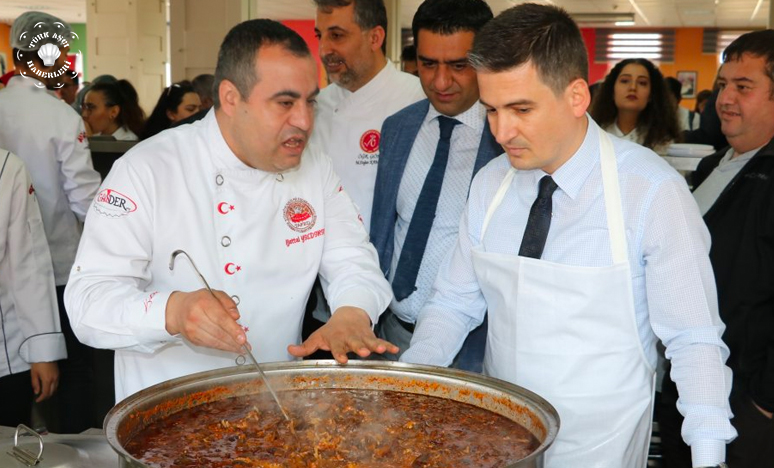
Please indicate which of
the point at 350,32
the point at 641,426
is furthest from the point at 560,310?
the point at 350,32

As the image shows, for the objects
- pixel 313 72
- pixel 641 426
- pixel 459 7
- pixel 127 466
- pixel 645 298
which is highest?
pixel 459 7

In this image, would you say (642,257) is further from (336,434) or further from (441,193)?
(441,193)

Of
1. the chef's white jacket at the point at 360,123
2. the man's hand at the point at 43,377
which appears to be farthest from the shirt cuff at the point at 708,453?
the man's hand at the point at 43,377

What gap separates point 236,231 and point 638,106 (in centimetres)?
317

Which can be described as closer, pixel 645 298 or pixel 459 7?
pixel 645 298

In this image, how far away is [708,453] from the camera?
1399 mm

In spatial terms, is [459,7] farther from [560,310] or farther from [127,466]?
[127,466]

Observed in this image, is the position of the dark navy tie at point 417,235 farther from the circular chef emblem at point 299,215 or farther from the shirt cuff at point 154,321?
the shirt cuff at point 154,321

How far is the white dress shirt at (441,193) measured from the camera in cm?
231

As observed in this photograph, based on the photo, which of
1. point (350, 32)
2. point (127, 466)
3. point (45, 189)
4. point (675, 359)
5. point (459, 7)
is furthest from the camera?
point (45, 189)

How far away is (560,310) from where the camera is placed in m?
1.64

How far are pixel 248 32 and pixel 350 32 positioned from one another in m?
1.11

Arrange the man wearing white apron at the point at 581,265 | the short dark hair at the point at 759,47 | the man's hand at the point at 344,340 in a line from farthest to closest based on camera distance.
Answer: the short dark hair at the point at 759,47 → the man's hand at the point at 344,340 → the man wearing white apron at the point at 581,265

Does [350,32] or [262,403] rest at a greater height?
[350,32]
